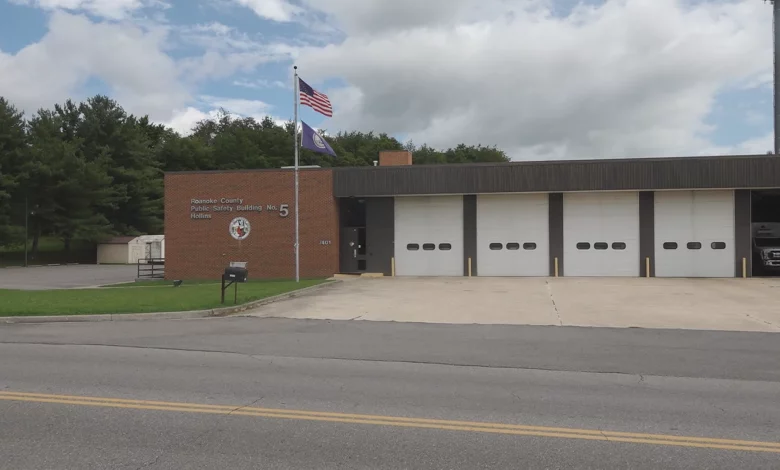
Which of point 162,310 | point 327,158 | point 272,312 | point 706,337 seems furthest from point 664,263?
point 327,158

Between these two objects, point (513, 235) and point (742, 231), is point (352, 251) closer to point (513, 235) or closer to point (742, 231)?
point (513, 235)

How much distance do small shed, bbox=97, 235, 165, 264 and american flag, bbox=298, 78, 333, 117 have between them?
3268cm

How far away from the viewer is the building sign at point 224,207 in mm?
27688

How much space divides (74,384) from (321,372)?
3125mm

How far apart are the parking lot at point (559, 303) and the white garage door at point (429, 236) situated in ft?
11.8

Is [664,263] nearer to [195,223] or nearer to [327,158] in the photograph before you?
[195,223]

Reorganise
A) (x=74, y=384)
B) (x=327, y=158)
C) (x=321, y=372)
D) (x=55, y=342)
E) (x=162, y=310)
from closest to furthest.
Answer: (x=74, y=384), (x=321, y=372), (x=55, y=342), (x=162, y=310), (x=327, y=158)

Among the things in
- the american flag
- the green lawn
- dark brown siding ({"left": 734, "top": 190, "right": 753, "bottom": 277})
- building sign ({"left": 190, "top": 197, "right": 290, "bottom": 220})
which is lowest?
the green lawn

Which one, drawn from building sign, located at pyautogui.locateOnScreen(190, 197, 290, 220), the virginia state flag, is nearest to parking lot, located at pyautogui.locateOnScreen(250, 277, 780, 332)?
the virginia state flag

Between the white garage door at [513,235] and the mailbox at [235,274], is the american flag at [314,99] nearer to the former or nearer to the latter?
the white garage door at [513,235]

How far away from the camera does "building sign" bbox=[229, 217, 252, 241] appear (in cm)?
2809

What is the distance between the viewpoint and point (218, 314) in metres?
15.1

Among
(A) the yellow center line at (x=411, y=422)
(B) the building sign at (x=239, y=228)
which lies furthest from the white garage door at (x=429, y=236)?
(A) the yellow center line at (x=411, y=422)

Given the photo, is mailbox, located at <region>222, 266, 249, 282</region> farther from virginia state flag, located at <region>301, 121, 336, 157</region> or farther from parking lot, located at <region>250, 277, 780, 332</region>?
virginia state flag, located at <region>301, 121, 336, 157</region>
